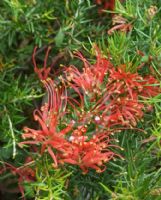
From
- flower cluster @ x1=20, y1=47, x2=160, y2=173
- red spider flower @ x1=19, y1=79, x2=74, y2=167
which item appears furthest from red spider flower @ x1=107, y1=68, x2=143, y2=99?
red spider flower @ x1=19, y1=79, x2=74, y2=167

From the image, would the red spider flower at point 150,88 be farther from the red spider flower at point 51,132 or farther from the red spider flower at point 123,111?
the red spider flower at point 51,132

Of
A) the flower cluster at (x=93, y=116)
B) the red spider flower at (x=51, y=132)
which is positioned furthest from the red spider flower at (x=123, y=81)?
the red spider flower at (x=51, y=132)

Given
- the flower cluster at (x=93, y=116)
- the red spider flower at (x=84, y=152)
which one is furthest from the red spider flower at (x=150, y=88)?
the red spider flower at (x=84, y=152)

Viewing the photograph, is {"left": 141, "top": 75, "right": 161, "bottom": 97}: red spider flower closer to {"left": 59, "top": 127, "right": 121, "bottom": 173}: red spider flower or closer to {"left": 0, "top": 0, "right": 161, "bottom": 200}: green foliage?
{"left": 0, "top": 0, "right": 161, "bottom": 200}: green foliage

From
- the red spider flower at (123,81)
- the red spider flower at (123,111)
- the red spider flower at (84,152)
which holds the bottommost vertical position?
the red spider flower at (84,152)

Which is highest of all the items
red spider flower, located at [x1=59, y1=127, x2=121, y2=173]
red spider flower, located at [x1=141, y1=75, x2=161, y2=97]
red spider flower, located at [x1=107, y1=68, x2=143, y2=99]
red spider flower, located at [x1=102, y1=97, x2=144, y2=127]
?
red spider flower, located at [x1=107, y1=68, x2=143, y2=99]

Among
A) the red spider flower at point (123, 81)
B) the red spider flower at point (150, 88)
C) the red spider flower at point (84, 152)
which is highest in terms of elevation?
the red spider flower at point (123, 81)

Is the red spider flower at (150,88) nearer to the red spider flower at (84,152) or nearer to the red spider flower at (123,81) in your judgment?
the red spider flower at (123,81)

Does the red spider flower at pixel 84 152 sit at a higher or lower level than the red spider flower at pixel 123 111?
lower

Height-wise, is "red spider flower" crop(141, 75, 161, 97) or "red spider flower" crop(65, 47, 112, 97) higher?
"red spider flower" crop(65, 47, 112, 97)
